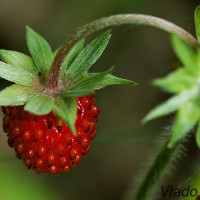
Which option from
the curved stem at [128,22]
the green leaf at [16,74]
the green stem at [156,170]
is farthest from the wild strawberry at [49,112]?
the green stem at [156,170]

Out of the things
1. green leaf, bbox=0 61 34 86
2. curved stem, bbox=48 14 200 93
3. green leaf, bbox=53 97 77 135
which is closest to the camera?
curved stem, bbox=48 14 200 93

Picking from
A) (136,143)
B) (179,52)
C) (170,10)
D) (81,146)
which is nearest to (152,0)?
(170,10)

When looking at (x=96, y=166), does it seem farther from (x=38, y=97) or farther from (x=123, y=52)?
(x=38, y=97)

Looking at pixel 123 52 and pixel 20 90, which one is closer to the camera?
pixel 20 90

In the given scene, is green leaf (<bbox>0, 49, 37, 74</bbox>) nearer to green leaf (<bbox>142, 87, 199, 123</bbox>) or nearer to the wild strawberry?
the wild strawberry

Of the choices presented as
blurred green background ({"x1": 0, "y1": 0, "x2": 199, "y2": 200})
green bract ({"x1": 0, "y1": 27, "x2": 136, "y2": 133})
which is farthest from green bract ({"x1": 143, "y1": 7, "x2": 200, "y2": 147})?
blurred green background ({"x1": 0, "y1": 0, "x2": 199, "y2": 200})

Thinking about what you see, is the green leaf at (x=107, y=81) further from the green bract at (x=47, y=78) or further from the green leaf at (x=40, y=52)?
the green leaf at (x=40, y=52)
